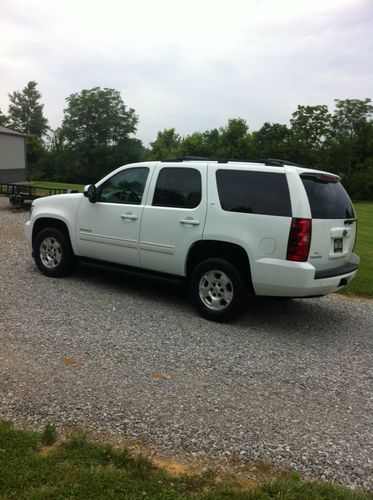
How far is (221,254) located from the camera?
5.84m

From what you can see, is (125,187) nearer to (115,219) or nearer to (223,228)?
(115,219)

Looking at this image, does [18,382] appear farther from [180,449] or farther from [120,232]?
[120,232]

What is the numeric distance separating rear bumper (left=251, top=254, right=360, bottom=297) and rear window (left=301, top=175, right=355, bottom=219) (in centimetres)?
63

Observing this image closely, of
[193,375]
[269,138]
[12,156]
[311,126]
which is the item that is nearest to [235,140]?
[269,138]

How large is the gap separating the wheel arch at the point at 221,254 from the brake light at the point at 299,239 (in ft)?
1.93

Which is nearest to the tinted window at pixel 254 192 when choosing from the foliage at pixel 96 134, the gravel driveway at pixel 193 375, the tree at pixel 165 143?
the gravel driveway at pixel 193 375

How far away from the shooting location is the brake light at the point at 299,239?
5152 millimetres

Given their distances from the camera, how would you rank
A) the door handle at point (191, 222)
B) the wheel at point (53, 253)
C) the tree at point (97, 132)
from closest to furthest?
the door handle at point (191, 222) < the wheel at point (53, 253) < the tree at point (97, 132)

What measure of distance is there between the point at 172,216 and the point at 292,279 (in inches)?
70.6

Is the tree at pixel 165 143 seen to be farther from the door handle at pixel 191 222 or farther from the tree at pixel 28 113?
the door handle at pixel 191 222

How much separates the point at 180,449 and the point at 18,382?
1.58 metres

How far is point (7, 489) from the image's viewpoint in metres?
2.54

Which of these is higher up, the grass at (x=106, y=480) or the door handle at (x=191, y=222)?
the door handle at (x=191, y=222)

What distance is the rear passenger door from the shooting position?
592 cm
